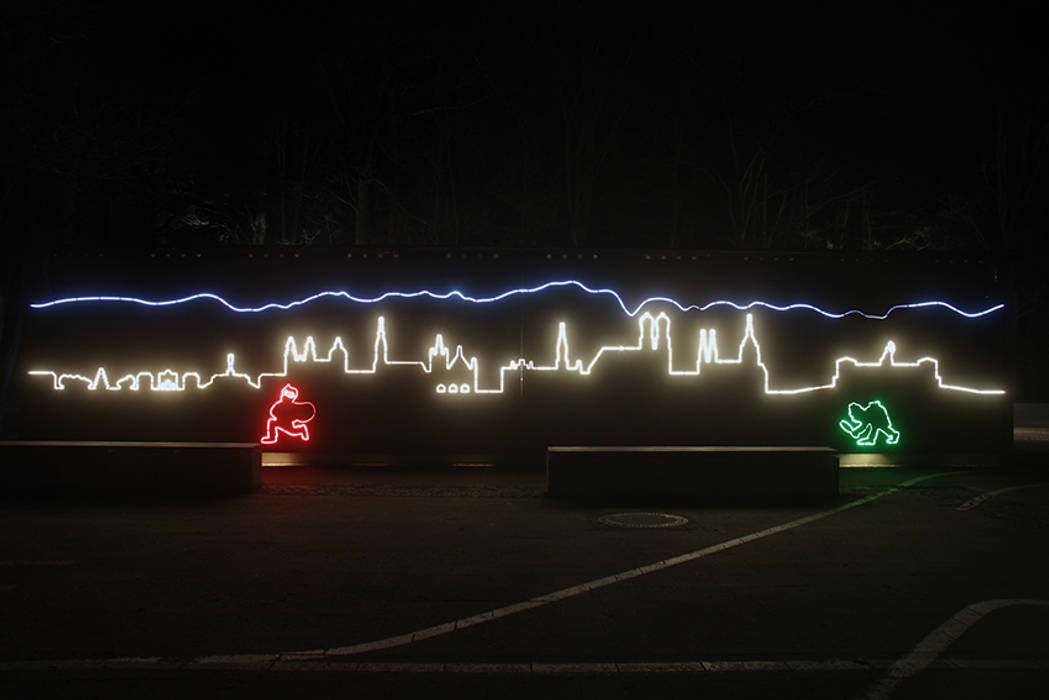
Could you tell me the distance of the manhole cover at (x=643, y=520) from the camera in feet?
28.8

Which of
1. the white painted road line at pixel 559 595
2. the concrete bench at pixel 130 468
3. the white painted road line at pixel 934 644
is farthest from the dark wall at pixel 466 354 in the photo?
the white painted road line at pixel 934 644

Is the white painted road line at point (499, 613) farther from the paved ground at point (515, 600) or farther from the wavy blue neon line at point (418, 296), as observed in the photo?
the wavy blue neon line at point (418, 296)

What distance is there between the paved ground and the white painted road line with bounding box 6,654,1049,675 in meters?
0.02

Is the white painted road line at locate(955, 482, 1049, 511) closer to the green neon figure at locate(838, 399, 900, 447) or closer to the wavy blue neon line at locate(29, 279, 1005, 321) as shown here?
the green neon figure at locate(838, 399, 900, 447)

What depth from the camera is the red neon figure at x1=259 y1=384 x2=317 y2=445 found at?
41.9 ft

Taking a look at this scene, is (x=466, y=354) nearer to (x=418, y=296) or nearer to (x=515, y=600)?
(x=418, y=296)

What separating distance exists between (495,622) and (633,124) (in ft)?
61.1

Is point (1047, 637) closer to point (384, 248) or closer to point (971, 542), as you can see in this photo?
point (971, 542)

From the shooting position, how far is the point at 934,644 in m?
5.17

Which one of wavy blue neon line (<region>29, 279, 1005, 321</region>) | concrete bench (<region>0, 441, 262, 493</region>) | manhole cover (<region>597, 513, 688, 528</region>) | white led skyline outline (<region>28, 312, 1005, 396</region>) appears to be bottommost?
manhole cover (<region>597, 513, 688, 528</region>)

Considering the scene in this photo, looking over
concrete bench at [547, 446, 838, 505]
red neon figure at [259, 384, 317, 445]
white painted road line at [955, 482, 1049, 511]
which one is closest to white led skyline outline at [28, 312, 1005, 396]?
red neon figure at [259, 384, 317, 445]

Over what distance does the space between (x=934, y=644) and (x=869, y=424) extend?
8380 mm

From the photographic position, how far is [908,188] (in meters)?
24.1

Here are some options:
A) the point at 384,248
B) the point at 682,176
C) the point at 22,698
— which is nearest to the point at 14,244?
the point at 384,248
